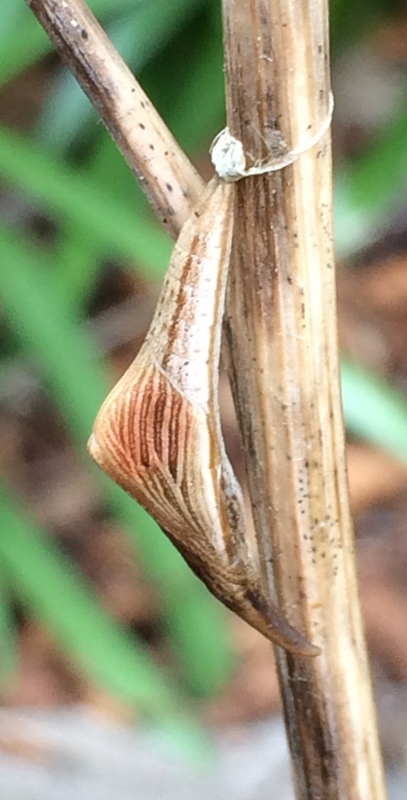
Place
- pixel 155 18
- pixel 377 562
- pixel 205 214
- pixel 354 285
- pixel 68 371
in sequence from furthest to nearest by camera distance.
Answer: pixel 354 285, pixel 377 562, pixel 155 18, pixel 68 371, pixel 205 214

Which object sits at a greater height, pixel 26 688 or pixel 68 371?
pixel 68 371

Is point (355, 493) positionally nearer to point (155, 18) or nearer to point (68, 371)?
point (68, 371)

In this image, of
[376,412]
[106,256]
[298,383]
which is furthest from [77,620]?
[298,383]

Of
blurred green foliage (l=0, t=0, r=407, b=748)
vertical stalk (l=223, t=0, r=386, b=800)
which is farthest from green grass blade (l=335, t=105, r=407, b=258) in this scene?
vertical stalk (l=223, t=0, r=386, b=800)

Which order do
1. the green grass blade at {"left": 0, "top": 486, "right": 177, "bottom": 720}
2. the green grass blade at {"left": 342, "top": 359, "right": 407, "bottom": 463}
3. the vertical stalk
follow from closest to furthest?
the vertical stalk < the green grass blade at {"left": 342, "top": 359, "right": 407, "bottom": 463} < the green grass blade at {"left": 0, "top": 486, "right": 177, "bottom": 720}

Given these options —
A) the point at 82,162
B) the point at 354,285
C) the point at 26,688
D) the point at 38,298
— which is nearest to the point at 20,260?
the point at 38,298

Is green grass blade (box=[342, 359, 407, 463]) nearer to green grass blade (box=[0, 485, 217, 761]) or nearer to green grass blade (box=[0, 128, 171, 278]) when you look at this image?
green grass blade (box=[0, 128, 171, 278])
